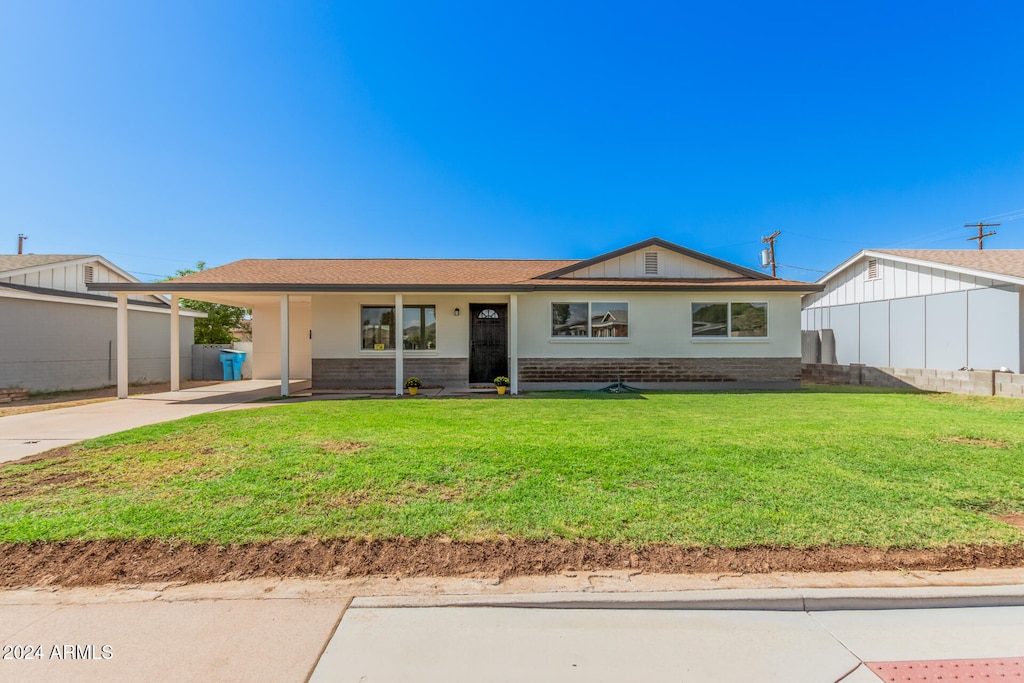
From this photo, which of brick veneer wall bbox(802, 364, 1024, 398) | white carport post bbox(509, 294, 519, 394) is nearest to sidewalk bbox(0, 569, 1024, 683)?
white carport post bbox(509, 294, 519, 394)

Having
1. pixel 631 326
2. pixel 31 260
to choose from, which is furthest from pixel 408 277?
pixel 31 260

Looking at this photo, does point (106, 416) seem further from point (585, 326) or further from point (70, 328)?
point (585, 326)

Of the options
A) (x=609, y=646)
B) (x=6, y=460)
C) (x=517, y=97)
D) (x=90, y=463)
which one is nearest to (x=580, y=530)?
(x=609, y=646)

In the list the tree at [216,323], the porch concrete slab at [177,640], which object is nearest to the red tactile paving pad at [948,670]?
the porch concrete slab at [177,640]

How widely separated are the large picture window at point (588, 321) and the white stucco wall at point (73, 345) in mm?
14195

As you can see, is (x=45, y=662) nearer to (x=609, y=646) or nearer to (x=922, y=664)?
(x=609, y=646)

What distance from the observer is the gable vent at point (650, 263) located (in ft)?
44.3

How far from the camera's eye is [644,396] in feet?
37.5

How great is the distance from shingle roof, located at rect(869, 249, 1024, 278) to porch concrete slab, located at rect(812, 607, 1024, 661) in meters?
13.3

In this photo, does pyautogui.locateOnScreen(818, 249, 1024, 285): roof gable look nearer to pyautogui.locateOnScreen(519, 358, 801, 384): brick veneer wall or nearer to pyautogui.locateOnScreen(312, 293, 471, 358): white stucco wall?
pyautogui.locateOnScreen(519, 358, 801, 384): brick veneer wall

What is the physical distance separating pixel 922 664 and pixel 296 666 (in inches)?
117

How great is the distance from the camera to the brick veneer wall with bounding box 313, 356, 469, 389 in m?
13.2

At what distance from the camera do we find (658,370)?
1305cm

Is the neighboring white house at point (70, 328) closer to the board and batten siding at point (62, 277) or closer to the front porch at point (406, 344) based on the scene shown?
the board and batten siding at point (62, 277)
